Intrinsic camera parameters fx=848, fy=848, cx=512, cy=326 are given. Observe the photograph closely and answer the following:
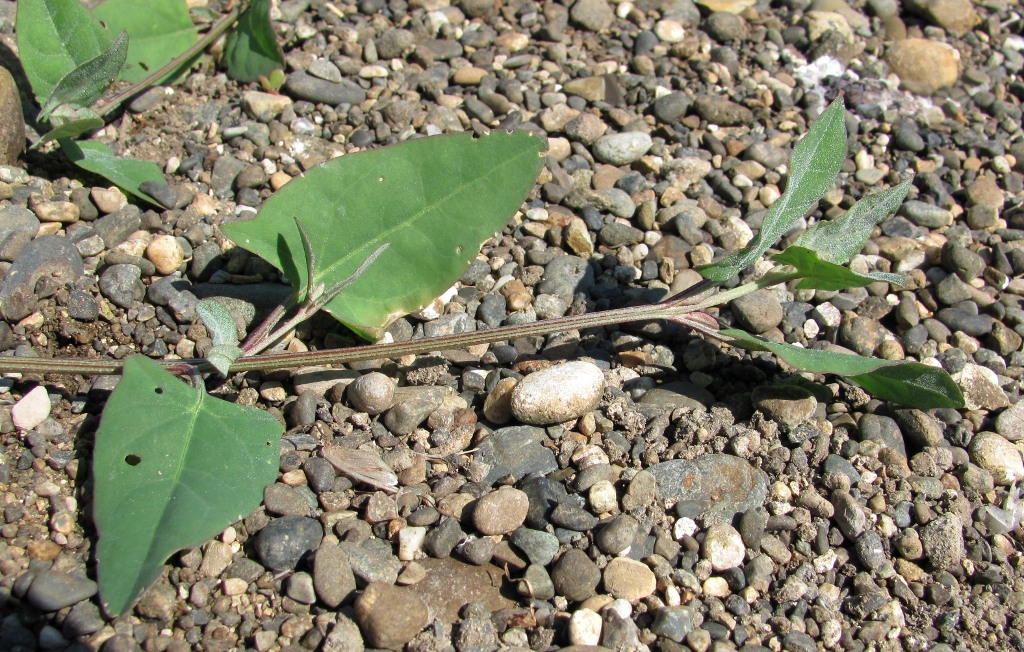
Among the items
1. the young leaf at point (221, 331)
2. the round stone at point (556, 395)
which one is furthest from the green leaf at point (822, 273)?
the young leaf at point (221, 331)

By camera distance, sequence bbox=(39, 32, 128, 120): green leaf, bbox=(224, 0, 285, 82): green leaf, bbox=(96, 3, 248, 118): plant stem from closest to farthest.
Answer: bbox=(39, 32, 128, 120): green leaf < bbox=(96, 3, 248, 118): plant stem < bbox=(224, 0, 285, 82): green leaf

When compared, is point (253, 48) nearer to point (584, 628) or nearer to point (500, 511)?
point (500, 511)

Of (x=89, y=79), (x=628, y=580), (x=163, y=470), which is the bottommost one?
(x=628, y=580)

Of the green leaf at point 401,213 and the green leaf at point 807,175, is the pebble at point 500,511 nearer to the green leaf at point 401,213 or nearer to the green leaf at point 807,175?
the green leaf at point 401,213

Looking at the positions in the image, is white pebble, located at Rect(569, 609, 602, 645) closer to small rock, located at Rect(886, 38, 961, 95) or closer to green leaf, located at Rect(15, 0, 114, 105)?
green leaf, located at Rect(15, 0, 114, 105)

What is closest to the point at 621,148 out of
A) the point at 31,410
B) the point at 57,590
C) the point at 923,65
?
the point at 923,65

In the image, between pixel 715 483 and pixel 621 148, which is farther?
pixel 621 148

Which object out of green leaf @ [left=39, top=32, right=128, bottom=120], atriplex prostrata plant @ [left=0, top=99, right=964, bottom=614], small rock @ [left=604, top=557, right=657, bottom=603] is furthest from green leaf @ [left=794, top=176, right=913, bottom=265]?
green leaf @ [left=39, top=32, right=128, bottom=120]

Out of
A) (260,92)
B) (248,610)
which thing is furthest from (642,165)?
(248,610)
